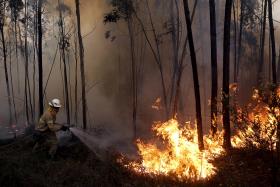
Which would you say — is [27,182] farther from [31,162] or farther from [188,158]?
[188,158]

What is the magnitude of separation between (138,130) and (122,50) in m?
9.45

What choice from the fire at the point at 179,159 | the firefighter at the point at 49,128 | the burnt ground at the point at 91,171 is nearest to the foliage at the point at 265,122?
the burnt ground at the point at 91,171

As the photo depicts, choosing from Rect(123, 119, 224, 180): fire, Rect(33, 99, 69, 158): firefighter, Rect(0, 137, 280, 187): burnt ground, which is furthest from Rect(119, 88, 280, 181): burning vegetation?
Rect(33, 99, 69, 158): firefighter

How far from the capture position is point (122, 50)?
32.0 metres

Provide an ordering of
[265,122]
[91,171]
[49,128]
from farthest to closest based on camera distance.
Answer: [49,128] → [91,171] → [265,122]

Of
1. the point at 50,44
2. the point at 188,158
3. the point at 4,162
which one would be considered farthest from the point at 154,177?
the point at 50,44

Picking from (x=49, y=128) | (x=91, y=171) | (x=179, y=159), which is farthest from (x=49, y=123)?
(x=179, y=159)

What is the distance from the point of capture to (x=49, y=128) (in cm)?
934

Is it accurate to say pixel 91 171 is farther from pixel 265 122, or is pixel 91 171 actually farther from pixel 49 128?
pixel 265 122

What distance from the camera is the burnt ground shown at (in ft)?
26.6

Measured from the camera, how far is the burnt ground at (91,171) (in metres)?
8.10

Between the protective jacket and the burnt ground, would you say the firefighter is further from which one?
the burnt ground

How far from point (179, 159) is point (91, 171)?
2552 millimetres

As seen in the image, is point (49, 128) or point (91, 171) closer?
point (91, 171)
